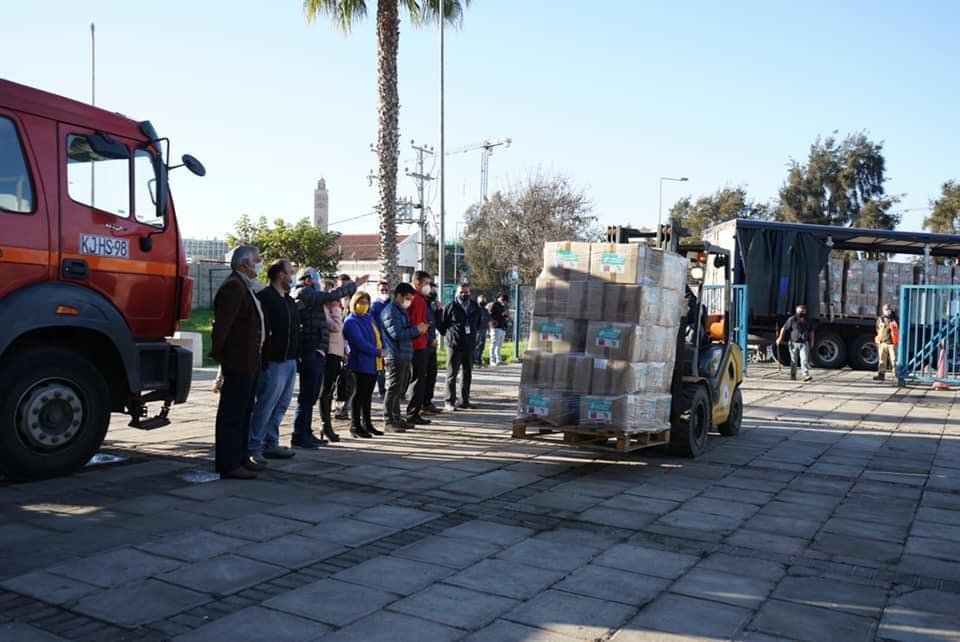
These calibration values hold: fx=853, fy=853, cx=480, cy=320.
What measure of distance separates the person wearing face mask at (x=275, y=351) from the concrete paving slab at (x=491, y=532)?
9.08 feet

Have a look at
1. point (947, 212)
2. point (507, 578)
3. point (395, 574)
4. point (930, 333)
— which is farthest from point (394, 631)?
point (947, 212)

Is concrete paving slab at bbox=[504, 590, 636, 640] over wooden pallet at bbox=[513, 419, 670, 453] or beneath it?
beneath

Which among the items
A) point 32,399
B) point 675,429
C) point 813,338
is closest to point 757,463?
point 675,429

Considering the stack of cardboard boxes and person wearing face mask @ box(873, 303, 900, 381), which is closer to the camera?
the stack of cardboard boxes

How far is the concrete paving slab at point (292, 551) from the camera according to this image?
17.3ft

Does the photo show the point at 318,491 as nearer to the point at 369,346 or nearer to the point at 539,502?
the point at 539,502

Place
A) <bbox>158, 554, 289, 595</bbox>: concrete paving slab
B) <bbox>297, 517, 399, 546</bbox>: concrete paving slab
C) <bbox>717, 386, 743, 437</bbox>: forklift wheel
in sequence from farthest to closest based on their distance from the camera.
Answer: <bbox>717, 386, 743, 437</bbox>: forklift wheel → <bbox>297, 517, 399, 546</bbox>: concrete paving slab → <bbox>158, 554, 289, 595</bbox>: concrete paving slab

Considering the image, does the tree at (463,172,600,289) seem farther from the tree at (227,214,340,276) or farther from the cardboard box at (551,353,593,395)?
the cardboard box at (551,353,593,395)

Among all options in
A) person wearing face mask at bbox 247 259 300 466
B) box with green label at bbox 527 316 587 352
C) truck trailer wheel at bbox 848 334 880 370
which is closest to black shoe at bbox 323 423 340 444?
person wearing face mask at bbox 247 259 300 466

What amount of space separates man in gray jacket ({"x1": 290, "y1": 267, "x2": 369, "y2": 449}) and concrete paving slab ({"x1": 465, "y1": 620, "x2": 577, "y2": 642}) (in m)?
5.29

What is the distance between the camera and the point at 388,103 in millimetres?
18078

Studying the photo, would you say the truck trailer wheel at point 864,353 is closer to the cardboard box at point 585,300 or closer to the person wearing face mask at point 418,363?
the person wearing face mask at point 418,363

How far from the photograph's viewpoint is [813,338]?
23250mm

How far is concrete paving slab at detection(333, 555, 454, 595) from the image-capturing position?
4887mm
